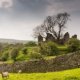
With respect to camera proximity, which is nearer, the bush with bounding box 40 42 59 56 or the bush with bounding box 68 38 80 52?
the bush with bounding box 40 42 59 56

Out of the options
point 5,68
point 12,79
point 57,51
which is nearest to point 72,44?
point 57,51

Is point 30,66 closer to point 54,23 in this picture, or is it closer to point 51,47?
point 51,47

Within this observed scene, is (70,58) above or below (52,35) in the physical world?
below

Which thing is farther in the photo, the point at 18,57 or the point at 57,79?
the point at 18,57

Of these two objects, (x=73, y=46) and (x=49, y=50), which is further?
(x=73, y=46)

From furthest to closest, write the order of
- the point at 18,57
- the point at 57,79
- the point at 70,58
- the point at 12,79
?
1. the point at 18,57
2. the point at 70,58
3. the point at 12,79
4. the point at 57,79

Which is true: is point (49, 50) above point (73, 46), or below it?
below

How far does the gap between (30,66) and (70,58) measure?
25.6 ft

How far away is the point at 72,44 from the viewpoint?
75562 mm

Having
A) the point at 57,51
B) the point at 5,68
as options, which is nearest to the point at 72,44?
the point at 57,51

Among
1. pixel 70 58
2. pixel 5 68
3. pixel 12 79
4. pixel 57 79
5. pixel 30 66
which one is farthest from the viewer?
pixel 5 68

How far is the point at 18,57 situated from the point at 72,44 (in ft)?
49.7

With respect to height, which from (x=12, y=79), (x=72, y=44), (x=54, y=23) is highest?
(x=54, y=23)

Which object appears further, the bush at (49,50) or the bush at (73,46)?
the bush at (73,46)
